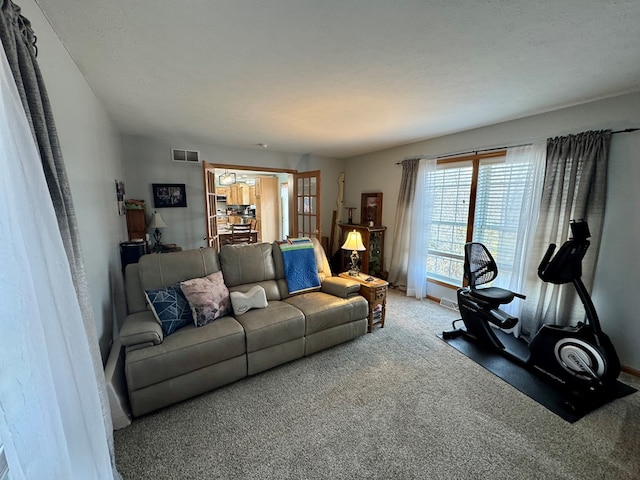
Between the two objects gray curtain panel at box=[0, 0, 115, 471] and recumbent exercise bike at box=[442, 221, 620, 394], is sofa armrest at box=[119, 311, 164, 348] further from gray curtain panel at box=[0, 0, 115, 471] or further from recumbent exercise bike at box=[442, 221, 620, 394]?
recumbent exercise bike at box=[442, 221, 620, 394]

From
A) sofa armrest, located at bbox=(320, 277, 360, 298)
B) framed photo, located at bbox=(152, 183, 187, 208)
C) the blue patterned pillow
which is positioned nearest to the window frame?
sofa armrest, located at bbox=(320, 277, 360, 298)

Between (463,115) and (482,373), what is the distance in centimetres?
257

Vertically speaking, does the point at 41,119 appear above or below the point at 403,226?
above

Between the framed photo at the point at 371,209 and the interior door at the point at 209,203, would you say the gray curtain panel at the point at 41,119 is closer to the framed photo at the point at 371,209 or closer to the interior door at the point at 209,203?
the interior door at the point at 209,203

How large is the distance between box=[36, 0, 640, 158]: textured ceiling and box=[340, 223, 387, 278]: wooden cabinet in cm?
207

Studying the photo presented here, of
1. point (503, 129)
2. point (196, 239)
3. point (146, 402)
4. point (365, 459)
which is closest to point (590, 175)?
point (503, 129)

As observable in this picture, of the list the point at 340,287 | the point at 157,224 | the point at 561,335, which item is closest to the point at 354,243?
the point at 340,287

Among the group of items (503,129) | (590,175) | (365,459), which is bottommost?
(365,459)

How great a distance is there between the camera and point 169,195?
157 inches

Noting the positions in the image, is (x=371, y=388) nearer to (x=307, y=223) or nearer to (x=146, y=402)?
(x=146, y=402)

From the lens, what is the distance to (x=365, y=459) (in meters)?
1.47

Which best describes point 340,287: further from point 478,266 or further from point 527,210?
point 527,210

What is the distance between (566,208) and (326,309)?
8.30 feet

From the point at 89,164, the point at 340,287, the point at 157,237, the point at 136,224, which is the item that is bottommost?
the point at 340,287
